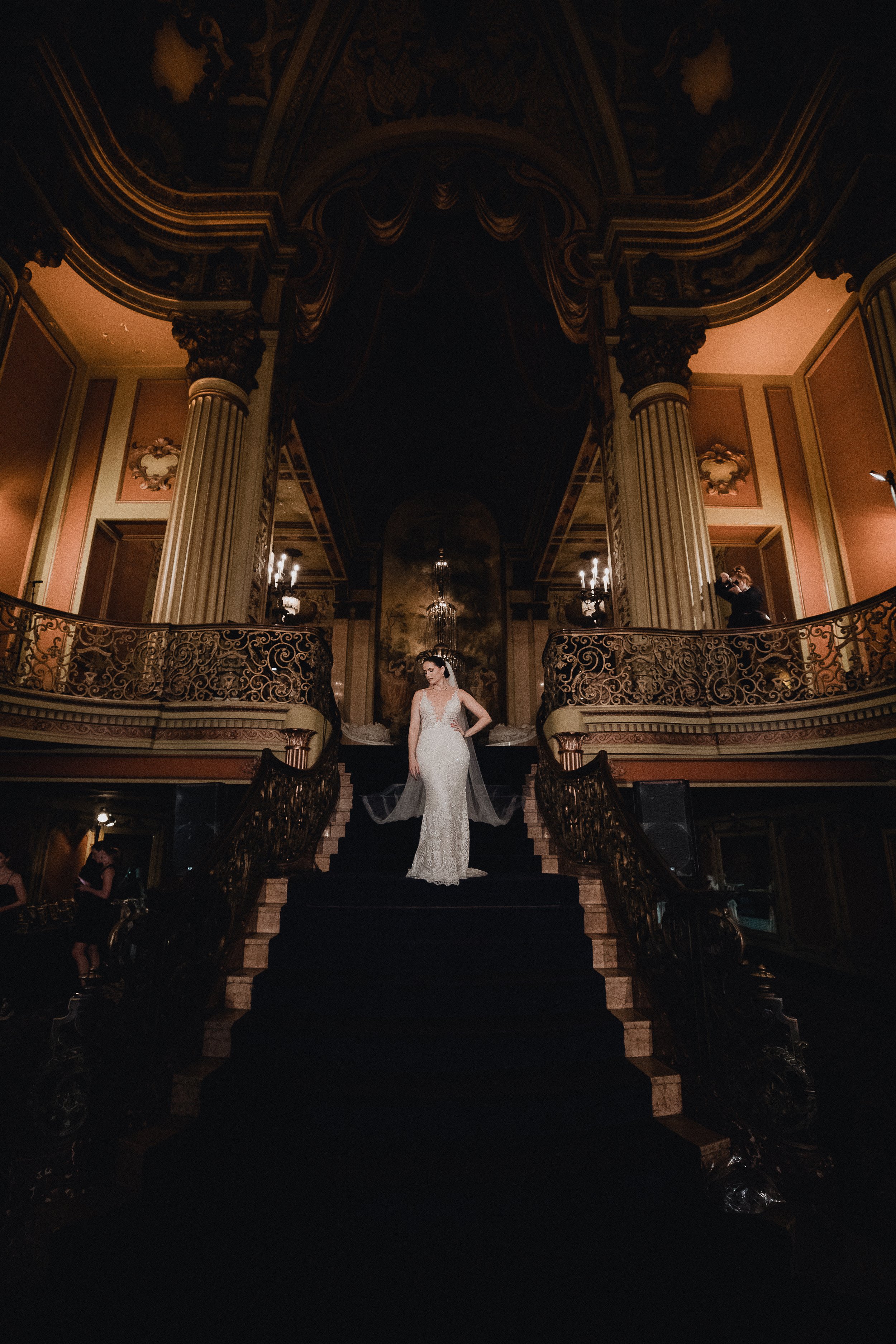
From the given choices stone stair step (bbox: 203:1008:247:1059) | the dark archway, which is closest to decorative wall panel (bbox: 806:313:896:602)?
the dark archway

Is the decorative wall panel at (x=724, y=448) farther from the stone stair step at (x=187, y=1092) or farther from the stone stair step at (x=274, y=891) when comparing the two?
the stone stair step at (x=187, y=1092)

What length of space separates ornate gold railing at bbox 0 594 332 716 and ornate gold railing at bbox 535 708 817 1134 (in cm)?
385

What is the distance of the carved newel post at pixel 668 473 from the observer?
779 centimetres

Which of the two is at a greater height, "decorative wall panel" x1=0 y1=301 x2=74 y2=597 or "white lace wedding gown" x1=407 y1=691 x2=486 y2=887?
"decorative wall panel" x1=0 y1=301 x2=74 y2=597

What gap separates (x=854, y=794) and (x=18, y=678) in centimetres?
881

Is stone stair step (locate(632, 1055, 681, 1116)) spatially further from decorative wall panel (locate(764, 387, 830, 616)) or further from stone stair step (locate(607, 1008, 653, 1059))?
decorative wall panel (locate(764, 387, 830, 616))

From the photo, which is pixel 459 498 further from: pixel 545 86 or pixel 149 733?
pixel 149 733

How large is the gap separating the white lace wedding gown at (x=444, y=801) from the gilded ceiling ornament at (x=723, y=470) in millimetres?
6986

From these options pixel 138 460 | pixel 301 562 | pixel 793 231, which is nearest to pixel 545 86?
pixel 793 231

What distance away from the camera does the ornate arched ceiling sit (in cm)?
745

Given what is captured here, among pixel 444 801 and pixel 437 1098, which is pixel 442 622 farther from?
pixel 437 1098

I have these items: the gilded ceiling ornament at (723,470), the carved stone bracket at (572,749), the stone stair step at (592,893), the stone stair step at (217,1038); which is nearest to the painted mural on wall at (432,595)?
the gilded ceiling ornament at (723,470)

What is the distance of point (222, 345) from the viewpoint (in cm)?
846

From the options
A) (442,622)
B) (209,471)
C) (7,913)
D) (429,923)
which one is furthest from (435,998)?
(442,622)
